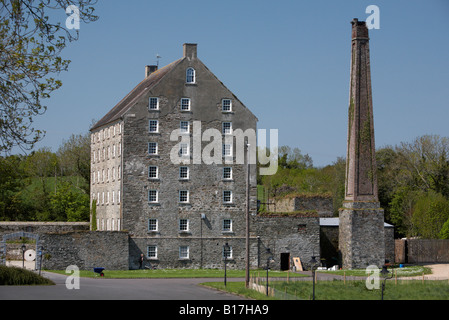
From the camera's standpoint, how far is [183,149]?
63844 mm

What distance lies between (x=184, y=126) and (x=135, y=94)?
7814 mm

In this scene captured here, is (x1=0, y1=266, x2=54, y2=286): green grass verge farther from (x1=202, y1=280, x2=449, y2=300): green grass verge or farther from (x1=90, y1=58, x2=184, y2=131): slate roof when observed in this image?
(x1=90, y1=58, x2=184, y2=131): slate roof

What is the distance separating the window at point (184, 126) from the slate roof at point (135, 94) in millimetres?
3994

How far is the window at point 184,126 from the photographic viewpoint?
6381 centimetres

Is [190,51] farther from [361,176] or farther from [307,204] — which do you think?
[307,204]

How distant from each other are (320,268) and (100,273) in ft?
64.3

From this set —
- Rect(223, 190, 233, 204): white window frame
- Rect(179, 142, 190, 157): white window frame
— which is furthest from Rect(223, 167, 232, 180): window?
Rect(179, 142, 190, 157): white window frame

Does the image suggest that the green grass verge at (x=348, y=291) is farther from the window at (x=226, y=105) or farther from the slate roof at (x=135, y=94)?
the slate roof at (x=135, y=94)

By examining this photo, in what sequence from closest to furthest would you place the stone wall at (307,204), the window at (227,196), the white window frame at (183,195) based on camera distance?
the white window frame at (183,195), the window at (227,196), the stone wall at (307,204)

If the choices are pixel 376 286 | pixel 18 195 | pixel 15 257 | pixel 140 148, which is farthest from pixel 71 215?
pixel 376 286

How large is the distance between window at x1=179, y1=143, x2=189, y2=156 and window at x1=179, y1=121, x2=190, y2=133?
3.82ft

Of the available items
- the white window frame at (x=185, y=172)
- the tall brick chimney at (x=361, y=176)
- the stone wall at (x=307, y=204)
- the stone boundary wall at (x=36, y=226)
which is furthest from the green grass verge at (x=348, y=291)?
the stone boundary wall at (x=36, y=226)

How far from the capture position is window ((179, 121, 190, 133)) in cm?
6381
